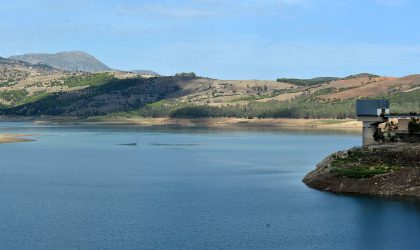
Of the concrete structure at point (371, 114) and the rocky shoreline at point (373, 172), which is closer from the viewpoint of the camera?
the rocky shoreline at point (373, 172)

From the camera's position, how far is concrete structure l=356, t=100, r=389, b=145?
354 feet

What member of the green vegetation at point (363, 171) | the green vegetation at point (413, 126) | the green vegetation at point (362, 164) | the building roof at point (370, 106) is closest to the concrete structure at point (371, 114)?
the building roof at point (370, 106)

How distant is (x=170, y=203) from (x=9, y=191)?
942 inches

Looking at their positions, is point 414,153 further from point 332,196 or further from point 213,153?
point 213,153

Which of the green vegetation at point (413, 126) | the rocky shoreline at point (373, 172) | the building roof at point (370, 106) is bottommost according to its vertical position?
the rocky shoreline at point (373, 172)

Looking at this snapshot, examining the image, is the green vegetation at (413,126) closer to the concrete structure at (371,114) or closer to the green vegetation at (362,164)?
the concrete structure at (371,114)

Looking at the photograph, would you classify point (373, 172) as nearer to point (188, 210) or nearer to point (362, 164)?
point (362, 164)

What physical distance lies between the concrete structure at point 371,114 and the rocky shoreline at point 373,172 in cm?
1145

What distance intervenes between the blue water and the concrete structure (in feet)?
39.0

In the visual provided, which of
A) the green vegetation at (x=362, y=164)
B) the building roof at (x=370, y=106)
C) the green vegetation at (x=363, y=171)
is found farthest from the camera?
the building roof at (x=370, y=106)

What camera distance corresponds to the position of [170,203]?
7838 centimetres

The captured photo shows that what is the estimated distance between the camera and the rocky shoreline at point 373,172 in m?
80.3

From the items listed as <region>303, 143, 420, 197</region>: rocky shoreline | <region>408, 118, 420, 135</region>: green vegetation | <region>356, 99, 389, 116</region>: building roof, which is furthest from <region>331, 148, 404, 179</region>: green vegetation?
<region>356, 99, 389, 116</region>: building roof

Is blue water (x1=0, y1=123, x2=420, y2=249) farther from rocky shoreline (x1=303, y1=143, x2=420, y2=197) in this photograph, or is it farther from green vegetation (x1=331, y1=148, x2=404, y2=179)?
green vegetation (x1=331, y1=148, x2=404, y2=179)
